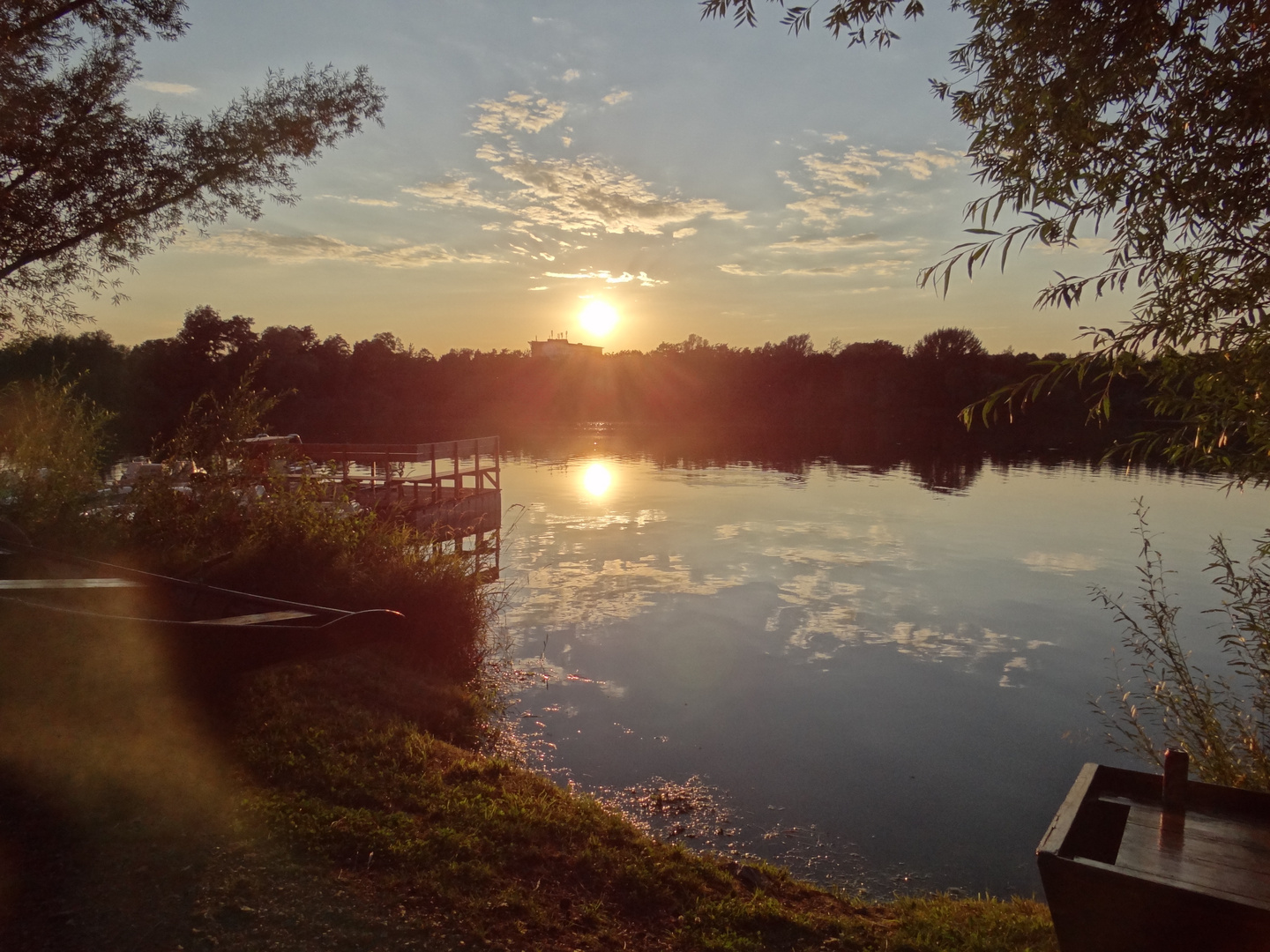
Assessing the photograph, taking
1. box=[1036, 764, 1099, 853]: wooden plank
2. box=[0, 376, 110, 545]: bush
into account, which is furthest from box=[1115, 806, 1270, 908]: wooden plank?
box=[0, 376, 110, 545]: bush

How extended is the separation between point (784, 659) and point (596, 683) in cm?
295

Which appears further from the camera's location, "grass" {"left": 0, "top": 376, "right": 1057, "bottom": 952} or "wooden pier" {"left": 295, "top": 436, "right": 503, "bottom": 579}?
"wooden pier" {"left": 295, "top": 436, "right": 503, "bottom": 579}

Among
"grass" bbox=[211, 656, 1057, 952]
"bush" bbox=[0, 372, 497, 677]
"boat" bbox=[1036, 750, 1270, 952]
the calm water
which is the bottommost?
the calm water

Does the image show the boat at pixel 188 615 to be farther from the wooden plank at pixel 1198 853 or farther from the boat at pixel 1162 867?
the wooden plank at pixel 1198 853

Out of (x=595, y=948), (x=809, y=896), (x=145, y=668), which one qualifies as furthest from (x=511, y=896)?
(x=145, y=668)

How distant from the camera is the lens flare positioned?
1259 inches

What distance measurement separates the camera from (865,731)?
9.19 metres

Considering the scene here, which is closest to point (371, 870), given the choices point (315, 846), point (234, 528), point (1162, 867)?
point (315, 846)

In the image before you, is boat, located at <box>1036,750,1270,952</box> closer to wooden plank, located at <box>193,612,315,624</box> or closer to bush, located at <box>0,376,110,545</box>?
wooden plank, located at <box>193,612,315,624</box>

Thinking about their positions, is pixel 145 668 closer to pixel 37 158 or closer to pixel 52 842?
pixel 52 842

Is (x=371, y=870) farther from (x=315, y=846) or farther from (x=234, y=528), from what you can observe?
(x=234, y=528)

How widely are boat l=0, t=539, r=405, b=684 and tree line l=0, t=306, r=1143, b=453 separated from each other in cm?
5440

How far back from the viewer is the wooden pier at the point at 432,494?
17219mm

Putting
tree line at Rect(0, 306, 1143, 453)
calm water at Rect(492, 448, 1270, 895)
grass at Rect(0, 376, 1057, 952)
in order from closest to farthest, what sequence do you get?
grass at Rect(0, 376, 1057, 952) < calm water at Rect(492, 448, 1270, 895) < tree line at Rect(0, 306, 1143, 453)
